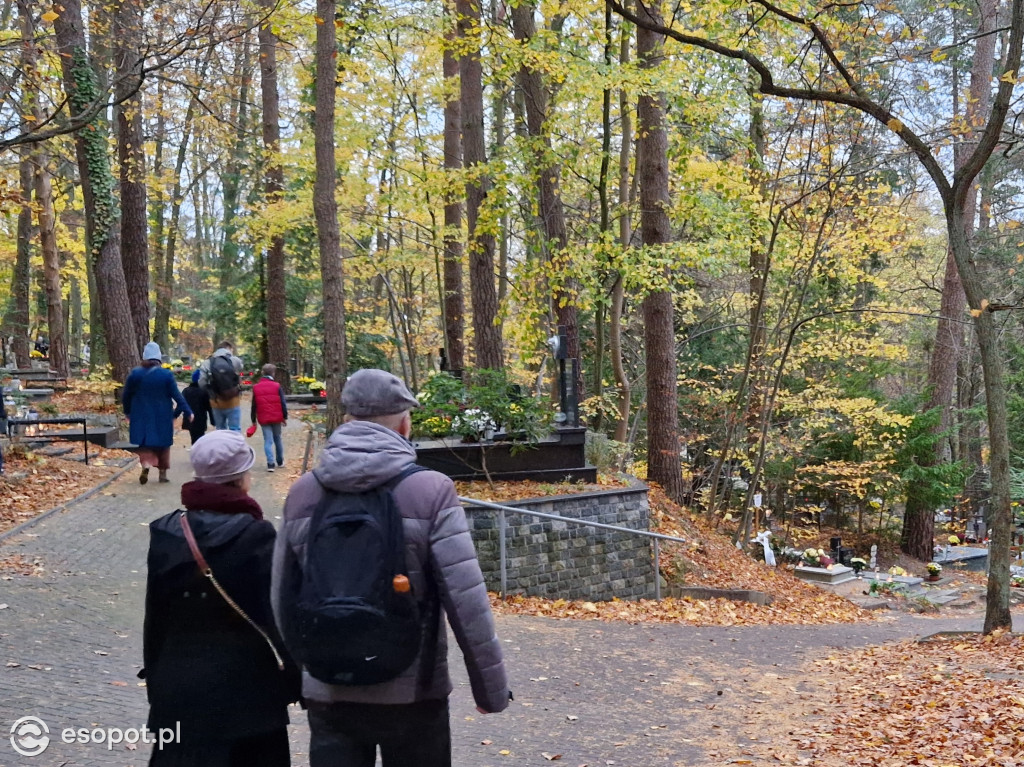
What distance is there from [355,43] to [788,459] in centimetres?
1610

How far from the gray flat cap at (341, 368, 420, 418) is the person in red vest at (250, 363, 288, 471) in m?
11.5

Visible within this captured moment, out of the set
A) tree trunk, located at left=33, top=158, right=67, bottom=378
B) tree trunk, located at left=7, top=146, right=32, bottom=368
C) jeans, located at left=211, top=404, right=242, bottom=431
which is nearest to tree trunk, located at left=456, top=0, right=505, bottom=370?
jeans, located at left=211, top=404, right=242, bottom=431

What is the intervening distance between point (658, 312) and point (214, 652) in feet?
50.1

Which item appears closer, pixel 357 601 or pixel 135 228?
pixel 357 601

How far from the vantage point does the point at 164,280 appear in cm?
3353

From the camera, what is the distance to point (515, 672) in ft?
25.0

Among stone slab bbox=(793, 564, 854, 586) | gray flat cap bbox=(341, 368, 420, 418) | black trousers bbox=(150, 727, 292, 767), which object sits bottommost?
stone slab bbox=(793, 564, 854, 586)

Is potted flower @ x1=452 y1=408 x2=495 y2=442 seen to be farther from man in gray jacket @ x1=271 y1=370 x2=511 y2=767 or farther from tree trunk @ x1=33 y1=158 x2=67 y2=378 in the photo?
tree trunk @ x1=33 y1=158 x2=67 y2=378

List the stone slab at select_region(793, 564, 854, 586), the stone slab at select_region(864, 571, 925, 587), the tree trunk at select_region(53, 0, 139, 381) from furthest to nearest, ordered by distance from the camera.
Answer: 1. the stone slab at select_region(864, 571, 925, 587)
2. the stone slab at select_region(793, 564, 854, 586)
3. the tree trunk at select_region(53, 0, 139, 381)

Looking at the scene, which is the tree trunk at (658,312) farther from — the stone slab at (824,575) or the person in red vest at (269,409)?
the person in red vest at (269,409)

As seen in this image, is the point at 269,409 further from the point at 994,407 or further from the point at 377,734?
the point at 377,734

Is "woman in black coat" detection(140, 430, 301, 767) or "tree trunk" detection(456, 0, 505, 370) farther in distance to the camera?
"tree trunk" detection(456, 0, 505, 370)

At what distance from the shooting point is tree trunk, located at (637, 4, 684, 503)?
1677cm

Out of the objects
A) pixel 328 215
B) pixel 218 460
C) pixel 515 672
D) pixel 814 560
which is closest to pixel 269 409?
pixel 328 215
